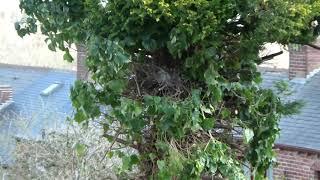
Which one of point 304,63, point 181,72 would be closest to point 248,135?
point 181,72

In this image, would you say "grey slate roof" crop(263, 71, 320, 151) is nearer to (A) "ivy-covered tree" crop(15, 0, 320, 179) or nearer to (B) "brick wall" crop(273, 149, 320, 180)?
(B) "brick wall" crop(273, 149, 320, 180)

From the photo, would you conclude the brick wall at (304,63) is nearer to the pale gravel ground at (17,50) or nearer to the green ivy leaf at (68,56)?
the green ivy leaf at (68,56)

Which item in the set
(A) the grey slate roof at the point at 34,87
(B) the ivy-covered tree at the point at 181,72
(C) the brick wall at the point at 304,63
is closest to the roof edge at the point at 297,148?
(C) the brick wall at the point at 304,63

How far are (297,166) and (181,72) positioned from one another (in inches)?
363

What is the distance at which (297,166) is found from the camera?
13.8m

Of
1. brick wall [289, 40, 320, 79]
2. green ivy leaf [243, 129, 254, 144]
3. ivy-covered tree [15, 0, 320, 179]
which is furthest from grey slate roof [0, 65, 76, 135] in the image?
green ivy leaf [243, 129, 254, 144]

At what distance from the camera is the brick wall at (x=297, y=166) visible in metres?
13.4

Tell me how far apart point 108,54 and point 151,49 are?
1.21ft

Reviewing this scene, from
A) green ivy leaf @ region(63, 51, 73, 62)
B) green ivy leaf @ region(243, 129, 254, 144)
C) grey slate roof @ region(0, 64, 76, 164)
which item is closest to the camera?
green ivy leaf @ region(243, 129, 254, 144)

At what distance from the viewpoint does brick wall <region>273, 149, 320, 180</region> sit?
1344 centimetres

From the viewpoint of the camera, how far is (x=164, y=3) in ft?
14.6

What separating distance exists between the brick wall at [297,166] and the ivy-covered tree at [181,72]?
8154mm

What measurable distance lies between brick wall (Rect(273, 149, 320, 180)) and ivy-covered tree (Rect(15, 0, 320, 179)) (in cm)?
815

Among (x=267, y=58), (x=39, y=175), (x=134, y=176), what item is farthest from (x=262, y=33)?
(x=39, y=175)
